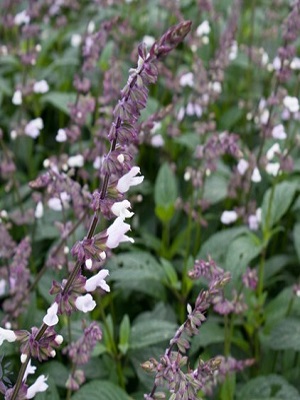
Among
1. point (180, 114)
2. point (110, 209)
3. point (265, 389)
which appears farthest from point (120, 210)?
point (180, 114)

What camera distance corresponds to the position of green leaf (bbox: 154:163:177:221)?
3.01m

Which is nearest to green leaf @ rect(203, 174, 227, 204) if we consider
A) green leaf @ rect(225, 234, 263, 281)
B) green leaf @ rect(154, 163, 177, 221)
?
green leaf @ rect(154, 163, 177, 221)

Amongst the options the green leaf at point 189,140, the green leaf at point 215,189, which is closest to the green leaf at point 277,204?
the green leaf at point 215,189

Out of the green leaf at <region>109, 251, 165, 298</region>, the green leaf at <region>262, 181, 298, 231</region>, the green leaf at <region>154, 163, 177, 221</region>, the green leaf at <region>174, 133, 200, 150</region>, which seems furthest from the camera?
the green leaf at <region>174, 133, 200, 150</region>

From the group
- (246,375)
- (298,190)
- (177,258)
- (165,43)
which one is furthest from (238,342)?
(165,43)

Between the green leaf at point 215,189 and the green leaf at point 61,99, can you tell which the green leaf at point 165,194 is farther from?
the green leaf at point 61,99

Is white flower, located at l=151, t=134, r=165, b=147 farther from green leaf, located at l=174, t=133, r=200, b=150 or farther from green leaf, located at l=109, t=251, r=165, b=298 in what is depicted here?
green leaf, located at l=109, t=251, r=165, b=298

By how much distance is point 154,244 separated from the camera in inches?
120

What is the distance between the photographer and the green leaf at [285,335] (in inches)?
94.2

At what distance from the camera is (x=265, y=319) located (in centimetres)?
267

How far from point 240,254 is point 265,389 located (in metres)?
0.49

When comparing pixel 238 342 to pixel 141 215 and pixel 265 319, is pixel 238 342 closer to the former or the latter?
pixel 265 319

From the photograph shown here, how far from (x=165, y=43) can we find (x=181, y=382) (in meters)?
0.66

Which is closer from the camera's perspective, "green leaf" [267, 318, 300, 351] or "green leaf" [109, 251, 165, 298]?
"green leaf" [267, 318, 300, 351]
